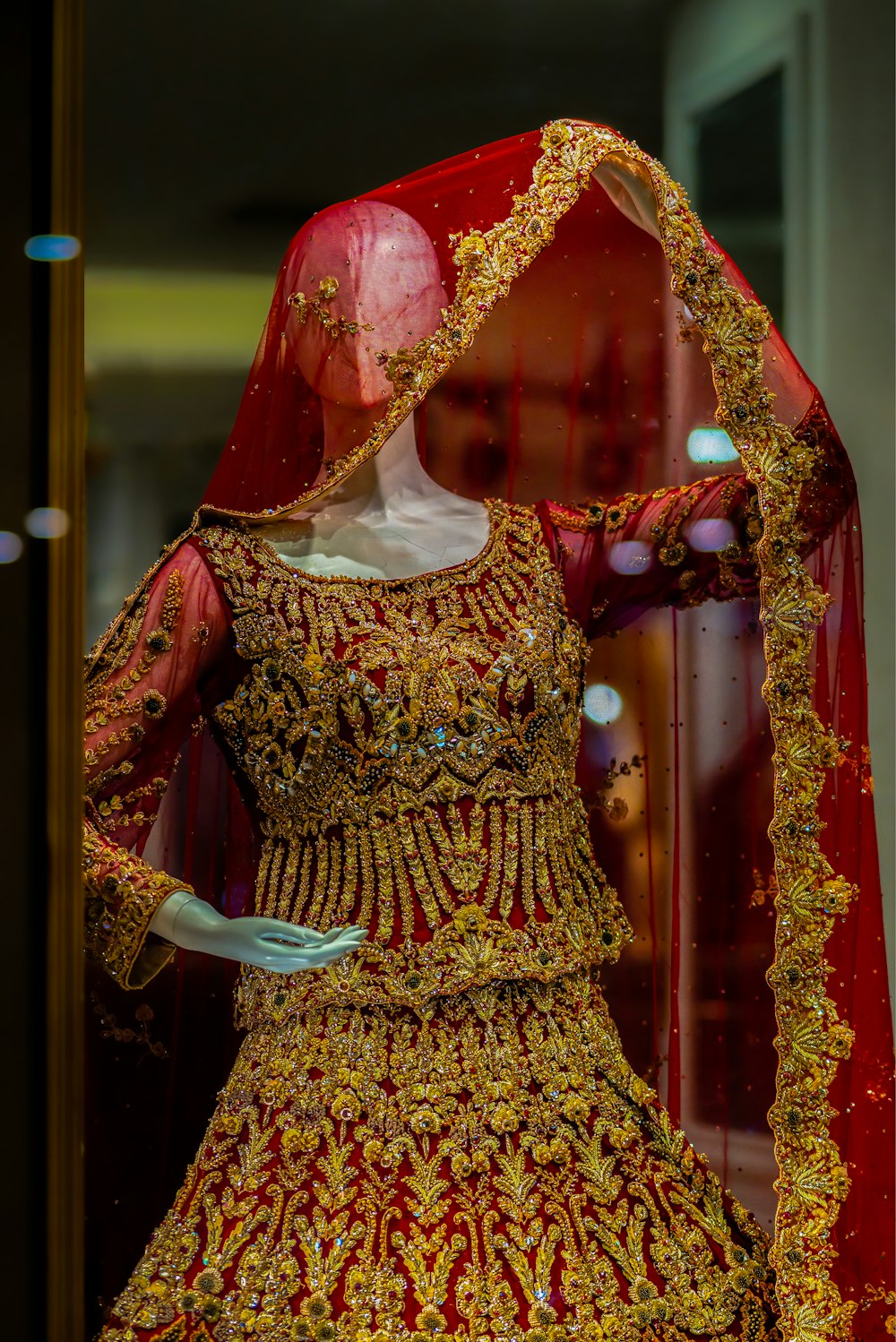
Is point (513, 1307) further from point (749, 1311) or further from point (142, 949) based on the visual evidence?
point (142, 949)

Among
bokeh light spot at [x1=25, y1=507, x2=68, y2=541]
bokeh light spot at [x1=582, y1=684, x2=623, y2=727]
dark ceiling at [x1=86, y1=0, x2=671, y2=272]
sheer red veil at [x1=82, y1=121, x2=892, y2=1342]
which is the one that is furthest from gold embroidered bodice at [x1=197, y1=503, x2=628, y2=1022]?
bokeh light spot at [x1=25, y1=507, x2=68, y2=541]

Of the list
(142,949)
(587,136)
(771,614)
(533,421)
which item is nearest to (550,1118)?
(142,949)

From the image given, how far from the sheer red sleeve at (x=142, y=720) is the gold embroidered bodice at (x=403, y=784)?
33mm

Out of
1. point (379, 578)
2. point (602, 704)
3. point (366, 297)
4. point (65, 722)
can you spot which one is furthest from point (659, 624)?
point (65, 722)

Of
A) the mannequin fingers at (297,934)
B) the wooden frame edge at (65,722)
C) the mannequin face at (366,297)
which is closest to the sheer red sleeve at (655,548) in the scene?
the mannequin face at (366,297)

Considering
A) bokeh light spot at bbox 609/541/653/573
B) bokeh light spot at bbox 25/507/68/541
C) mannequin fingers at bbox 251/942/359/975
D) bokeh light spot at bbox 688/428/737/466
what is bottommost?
mannequin fingers at bbox 251/942/359/975

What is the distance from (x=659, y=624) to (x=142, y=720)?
0.65m

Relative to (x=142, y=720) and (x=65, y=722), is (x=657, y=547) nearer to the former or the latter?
(x=142, y=720)

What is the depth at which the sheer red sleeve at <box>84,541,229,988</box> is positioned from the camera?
128 centimetres

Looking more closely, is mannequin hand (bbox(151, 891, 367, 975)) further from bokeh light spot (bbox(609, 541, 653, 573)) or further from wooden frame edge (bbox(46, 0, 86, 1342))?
bokeh light spot (bbox(609, 541, 653, 573))

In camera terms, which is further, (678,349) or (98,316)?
(678,349)

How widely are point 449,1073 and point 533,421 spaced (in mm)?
791

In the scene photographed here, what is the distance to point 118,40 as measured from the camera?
140 cm

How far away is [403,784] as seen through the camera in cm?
144
